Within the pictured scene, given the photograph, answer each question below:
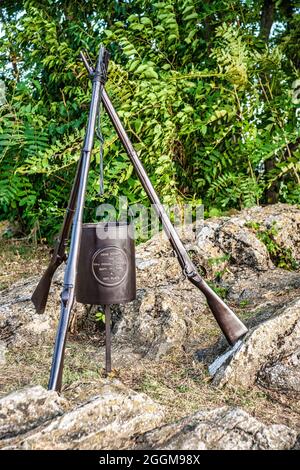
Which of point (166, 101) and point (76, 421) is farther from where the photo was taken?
point (166, 101)

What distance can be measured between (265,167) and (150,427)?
417 cm

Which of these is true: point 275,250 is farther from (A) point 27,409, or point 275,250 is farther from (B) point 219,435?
(A) point 27,409

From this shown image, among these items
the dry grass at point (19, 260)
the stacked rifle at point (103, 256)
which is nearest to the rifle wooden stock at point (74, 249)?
the stacked rifle at point (103, 256)

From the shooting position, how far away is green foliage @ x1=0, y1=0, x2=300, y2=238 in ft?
16.9

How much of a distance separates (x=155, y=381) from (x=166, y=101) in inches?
117

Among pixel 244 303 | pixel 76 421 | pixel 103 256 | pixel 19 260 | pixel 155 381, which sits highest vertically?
pixel 103 256

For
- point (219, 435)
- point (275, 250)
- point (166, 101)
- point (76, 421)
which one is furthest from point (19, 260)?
point (219, 435)

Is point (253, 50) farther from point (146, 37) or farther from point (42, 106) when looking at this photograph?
point (42, 106)

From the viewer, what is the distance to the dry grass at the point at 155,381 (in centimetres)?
275

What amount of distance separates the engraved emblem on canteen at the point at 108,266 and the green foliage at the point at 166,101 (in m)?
2.09

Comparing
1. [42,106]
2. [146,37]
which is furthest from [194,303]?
[42,106]

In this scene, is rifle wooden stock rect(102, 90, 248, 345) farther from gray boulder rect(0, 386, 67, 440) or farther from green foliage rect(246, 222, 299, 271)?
green foliage rect(246, 222, 299, 271)

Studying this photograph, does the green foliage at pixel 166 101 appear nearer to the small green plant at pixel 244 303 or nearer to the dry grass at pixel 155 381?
the small green plant at pixel 244 303

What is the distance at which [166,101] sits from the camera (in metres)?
5.14
